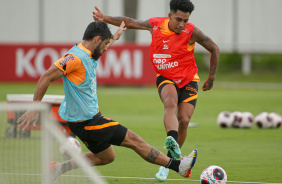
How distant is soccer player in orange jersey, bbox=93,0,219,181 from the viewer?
8.53m

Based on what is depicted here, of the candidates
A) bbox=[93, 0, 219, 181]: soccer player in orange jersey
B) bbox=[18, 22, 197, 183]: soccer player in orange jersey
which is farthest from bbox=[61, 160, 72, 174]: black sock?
bbox=[93, 0, 219, 181]: soccer player in orange jersey

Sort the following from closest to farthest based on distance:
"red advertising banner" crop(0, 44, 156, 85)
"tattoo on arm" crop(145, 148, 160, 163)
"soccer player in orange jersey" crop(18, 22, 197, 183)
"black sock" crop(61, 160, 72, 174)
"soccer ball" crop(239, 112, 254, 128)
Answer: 1. "black sock" crop(61, 160, 72, 174)
2. "soccer player in orange jersey" crop(18, 22, 197, 183)
3. "tattoo on arm" crop(145, 148, 160, 163)
4. "soccer ball" crop(239, 112, 254, 128)
5. "red advertising banner" crop(0, 44, 156, 85)

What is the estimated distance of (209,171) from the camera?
293 inches

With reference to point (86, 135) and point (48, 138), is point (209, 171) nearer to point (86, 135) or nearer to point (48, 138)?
point (86, 135)

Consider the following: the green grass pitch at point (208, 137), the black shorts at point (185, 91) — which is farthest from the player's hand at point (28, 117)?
the black shorts at point (185, 91)

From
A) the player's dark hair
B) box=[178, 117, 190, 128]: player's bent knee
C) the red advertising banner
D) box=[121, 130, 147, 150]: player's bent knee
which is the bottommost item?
the red advertising banner

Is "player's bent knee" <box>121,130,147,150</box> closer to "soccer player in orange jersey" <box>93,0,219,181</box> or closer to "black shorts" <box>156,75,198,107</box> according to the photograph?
"soccer player in orange jersey" <box>93,0,219,181</box>

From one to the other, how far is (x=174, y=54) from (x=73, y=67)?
94.3 inches

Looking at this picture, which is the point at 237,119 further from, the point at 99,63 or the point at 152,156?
the point at 99,63

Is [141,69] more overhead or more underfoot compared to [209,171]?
more underfoot

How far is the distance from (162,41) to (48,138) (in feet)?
13.1

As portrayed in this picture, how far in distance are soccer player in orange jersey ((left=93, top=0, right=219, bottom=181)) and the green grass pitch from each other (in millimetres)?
1002

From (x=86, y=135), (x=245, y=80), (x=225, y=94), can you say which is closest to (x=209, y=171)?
(x=86, y=135)

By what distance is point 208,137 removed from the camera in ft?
41.8
